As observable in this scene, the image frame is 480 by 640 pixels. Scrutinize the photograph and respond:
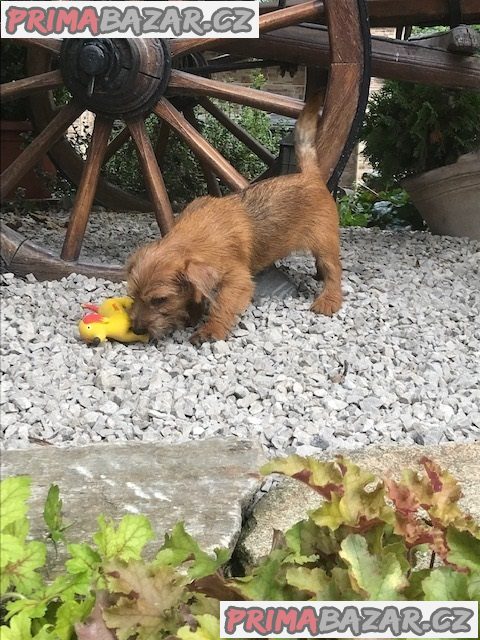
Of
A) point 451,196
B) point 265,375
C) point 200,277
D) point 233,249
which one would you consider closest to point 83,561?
point 265,375

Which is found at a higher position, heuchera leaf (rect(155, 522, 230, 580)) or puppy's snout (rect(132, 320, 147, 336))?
heuchera leaf (rect(155, 522, 230, 580))

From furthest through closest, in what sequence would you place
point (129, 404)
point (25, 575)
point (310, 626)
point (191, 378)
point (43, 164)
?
point (43, 164)
point (191, 378)
point (129, 404)
point (25, 575)
point (310, 626)

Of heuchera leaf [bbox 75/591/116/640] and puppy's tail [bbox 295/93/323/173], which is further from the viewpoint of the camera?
puppy's tail [bbox 295/93/323/173]

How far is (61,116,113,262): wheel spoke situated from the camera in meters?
2.80

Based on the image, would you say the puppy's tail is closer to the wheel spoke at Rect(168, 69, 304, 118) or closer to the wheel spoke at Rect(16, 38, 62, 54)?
the wheel spoke at Rect(168, 69, 304, 118)

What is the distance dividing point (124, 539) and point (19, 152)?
7.35ft

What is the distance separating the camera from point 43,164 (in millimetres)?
3797

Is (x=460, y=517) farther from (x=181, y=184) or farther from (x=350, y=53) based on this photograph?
(x=181, y=184)

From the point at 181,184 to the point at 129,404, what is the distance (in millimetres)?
2487

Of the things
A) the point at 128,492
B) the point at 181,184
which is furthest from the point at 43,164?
the point at 128,492

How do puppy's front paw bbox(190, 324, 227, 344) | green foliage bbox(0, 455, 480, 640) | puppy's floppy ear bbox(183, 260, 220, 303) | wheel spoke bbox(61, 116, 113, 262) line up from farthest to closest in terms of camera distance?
1. wheel spoke bbox(61, 116, 113, 262)
2. puppy's front paw bbox(190, 324, 227, 344)
3. puppy's floppy ear bbox(183, 260, 220, 303)
4. green foliage bbox(0, 455, 480, 640)

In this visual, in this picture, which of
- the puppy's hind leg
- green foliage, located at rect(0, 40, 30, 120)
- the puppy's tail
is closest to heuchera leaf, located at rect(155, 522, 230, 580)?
green foliage, located at rect(0, 40, 30, 120)

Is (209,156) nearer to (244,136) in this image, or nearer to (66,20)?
(244,136)

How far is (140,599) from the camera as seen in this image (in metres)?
0.88
